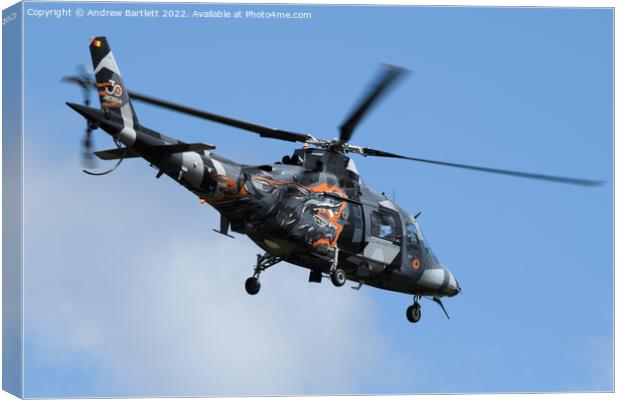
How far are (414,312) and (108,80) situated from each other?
12.6m

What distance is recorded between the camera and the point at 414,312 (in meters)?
38.9

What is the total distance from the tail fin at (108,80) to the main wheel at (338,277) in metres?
7.05

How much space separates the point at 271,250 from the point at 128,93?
19.4 ft

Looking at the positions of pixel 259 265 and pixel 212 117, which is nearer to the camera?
pixel 212 117

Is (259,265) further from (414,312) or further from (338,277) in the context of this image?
(414,312)

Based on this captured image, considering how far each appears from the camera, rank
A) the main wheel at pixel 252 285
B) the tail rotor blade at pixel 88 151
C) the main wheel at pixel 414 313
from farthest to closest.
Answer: the main wheel at pixel 414 313 → the main wheel at pixel 252 285 → the tail rotor blade at pixel 88 151

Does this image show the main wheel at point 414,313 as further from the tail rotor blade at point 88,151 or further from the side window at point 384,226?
the tail rotor blade at point 88,151

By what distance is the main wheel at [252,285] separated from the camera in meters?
35.2

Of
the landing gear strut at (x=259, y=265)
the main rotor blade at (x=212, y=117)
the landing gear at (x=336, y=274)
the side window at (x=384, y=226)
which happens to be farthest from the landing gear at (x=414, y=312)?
the main rotor blade at (x=212, y=117)

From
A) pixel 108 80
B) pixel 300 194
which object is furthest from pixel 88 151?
pixel 300 194

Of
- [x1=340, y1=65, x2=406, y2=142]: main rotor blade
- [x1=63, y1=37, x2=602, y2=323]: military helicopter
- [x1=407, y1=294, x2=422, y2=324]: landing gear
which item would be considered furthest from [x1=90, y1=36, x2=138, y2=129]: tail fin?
[x1=407, y1=294, x2=422, y2=324]: landing gear

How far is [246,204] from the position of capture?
33281mm

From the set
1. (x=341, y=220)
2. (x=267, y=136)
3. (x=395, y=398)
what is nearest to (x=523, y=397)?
(x=395, y=398)

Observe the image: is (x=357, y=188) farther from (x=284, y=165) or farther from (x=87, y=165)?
(x=87, y=165)
